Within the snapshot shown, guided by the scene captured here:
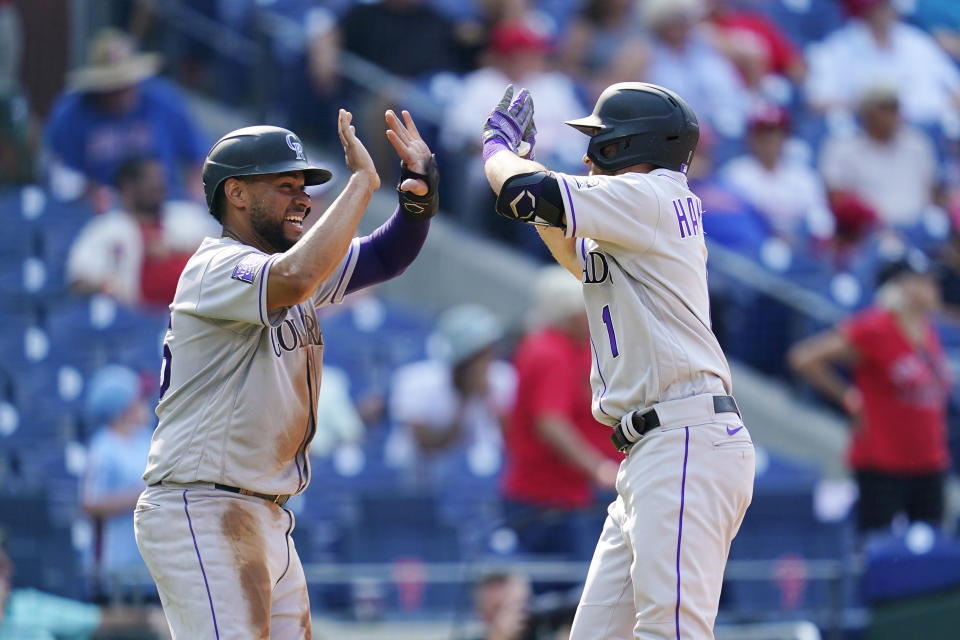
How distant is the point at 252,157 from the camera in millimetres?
4508

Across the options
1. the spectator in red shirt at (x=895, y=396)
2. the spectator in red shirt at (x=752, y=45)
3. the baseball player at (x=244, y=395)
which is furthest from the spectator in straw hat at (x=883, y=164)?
the baseball player at (x=244, y=395)

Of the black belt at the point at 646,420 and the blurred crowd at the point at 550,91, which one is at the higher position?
the blurred crowd at the point at 550,91

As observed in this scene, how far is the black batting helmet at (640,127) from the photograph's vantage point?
4438mm

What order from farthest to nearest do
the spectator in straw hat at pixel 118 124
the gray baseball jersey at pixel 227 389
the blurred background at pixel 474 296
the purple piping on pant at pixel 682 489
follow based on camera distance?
the spectator in straw hat at pixel 118 124 → the blurred background at pixel 474 296 → the gray baseball jersey at pixel 227 389 → the purple piping on pant at pixel 682 489

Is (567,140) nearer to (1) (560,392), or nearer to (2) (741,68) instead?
(2) (741,68)

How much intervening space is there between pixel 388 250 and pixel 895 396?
3926 mm

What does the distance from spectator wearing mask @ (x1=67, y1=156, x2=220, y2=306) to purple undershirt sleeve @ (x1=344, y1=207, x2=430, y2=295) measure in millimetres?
3940

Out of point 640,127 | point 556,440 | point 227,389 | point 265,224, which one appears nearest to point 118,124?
point 556,440

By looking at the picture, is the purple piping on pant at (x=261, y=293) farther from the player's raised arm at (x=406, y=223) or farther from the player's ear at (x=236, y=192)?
the player's raised arm at (x=406, y=223)

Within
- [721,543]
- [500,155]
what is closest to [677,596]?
[721,543]

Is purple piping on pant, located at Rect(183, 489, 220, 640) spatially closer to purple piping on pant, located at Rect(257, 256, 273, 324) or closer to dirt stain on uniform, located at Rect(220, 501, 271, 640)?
dirt stain on uniform, located at Rect(220, 501, 271, 640)

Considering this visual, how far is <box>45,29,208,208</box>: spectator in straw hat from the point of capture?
9570 millimetres

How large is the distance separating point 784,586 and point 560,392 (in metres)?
1.30

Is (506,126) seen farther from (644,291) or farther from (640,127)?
(644,291)
